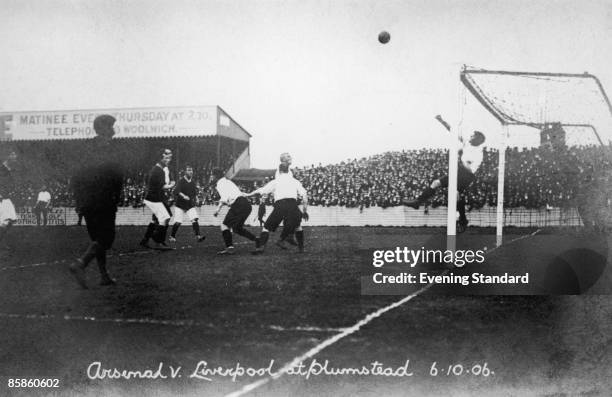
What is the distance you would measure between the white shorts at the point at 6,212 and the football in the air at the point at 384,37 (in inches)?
243

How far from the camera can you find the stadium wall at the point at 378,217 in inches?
407

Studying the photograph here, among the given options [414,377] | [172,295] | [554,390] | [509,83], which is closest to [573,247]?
[509,83]

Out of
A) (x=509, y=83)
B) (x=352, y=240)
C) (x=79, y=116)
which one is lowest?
(x=352, y=240)

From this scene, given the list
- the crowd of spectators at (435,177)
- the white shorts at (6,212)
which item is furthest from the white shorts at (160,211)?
the white shorts at (6,212)

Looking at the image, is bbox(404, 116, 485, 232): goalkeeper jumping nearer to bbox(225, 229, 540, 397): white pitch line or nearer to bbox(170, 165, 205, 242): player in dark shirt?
bbox(170, 165, 205, 242): player in dark shirt

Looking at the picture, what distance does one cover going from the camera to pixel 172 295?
15.2ft

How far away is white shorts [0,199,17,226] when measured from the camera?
315 inches

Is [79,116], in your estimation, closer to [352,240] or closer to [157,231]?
[157,231]

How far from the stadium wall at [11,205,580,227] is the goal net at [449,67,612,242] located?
1.8 inches

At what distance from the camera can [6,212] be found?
8039 mm

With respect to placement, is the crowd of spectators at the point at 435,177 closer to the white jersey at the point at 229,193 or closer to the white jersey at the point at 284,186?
the white jersey at the point at 284,186

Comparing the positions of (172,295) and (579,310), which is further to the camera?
(172,295)

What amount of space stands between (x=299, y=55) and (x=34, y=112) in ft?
9.51

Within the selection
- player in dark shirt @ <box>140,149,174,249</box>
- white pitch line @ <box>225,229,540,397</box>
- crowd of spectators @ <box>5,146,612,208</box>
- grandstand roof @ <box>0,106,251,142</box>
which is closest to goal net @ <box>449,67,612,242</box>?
crowd of spectators @ <box>5,146,612,208</box>
